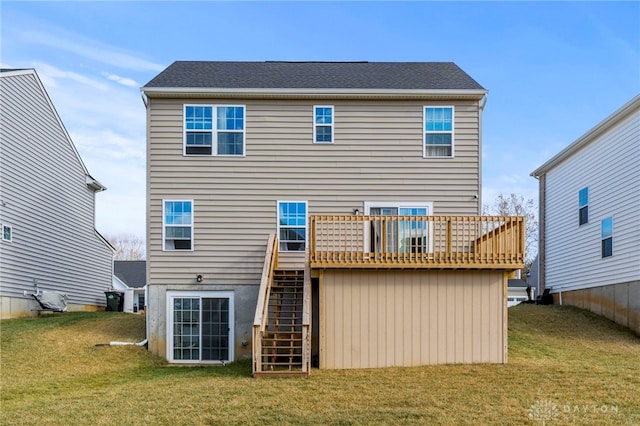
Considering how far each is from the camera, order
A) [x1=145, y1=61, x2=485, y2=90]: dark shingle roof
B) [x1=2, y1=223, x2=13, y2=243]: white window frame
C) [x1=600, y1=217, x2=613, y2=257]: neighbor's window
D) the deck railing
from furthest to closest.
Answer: [x1=2, y1=223, x2=13, y2=243]: white window frame → [x1=600, y1=217, x2=613, y2=257]: neighbor's window → [x1=145, y1=61, x2=485, y2=90]: dark shingle roof → the deck railing

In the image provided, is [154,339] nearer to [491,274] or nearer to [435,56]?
[491,274]

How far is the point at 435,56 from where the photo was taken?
55.8ft

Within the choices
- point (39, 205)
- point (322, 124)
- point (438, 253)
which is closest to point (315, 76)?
point (322, 124)

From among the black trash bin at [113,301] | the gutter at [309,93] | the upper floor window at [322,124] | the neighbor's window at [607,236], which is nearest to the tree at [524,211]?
the neighbor's window at [607,236]

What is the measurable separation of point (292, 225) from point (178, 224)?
263cm

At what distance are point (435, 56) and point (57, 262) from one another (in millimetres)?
13776

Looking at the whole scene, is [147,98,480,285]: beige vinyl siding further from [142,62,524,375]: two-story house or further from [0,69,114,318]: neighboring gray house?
[0,69,114,318]: neighboring gray house

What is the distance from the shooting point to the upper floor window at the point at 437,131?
13695mm

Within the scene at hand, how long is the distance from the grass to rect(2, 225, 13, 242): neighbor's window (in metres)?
3.72

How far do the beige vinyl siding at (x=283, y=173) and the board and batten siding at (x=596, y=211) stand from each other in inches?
179

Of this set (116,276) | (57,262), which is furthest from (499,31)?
(116,276)

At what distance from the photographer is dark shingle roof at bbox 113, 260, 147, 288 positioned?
→ 34781mm

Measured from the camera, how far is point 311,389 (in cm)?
896

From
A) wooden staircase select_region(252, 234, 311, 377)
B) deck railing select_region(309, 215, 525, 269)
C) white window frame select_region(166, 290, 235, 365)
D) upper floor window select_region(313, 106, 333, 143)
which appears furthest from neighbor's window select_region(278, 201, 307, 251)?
deck railing select_region(309, 215, 525, 269)
